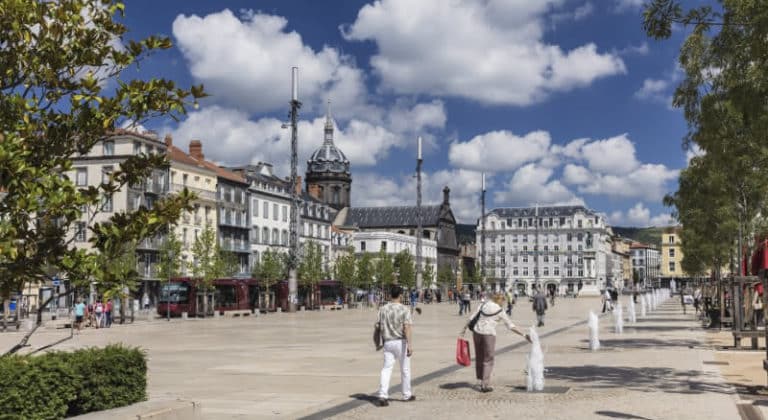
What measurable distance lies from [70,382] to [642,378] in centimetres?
1093

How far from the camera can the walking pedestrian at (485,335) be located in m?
14.1

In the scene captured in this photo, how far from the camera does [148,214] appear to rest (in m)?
7.81

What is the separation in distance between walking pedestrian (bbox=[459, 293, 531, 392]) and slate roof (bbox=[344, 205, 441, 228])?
506 feet

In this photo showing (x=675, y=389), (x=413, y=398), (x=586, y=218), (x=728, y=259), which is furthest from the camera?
(x=586, y=218)

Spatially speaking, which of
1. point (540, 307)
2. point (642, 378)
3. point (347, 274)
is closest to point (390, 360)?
point (642, 378)

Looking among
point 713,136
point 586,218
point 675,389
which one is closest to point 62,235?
point 675,389

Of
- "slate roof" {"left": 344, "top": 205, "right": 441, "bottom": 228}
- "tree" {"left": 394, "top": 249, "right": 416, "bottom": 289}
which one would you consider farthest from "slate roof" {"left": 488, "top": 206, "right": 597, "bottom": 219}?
"tree" {"left": 394, "top": 249, "right": 416, "bottom": 289}

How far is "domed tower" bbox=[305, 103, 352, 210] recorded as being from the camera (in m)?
173

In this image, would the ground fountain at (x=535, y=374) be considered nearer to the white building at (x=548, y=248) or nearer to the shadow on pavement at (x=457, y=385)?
the shadow on pavement at (x=457, y=385)

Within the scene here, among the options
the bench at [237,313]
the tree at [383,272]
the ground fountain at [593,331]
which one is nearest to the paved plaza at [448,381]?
the ground fountain at [593,331]

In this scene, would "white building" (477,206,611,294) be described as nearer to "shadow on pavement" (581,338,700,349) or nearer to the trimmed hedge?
"shadow on pavement" (581,338,700,349)

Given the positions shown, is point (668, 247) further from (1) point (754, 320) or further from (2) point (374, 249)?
(1) point (754, 320)

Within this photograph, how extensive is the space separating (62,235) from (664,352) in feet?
58.7

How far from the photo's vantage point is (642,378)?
15.8 meters
